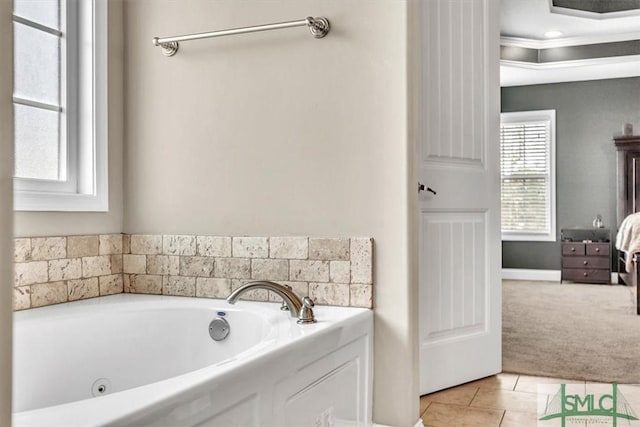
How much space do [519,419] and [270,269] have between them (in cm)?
117

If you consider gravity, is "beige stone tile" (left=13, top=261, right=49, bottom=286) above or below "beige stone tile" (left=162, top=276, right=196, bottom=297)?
above

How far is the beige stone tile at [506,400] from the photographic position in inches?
99.5

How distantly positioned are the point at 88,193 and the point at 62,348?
77cm

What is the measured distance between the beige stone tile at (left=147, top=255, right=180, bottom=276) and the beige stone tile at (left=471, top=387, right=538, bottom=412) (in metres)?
1.42

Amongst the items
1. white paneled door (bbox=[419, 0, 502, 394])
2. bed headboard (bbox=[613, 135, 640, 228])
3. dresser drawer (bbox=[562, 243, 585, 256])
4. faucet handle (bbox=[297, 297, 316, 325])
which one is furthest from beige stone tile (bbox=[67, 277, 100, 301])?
bed headboard (bbox=[613, 135, 640, 228])

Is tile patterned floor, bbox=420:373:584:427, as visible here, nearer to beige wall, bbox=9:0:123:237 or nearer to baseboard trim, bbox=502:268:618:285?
beige wall, bbox=9:0:123:237

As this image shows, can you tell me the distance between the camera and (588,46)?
6.22 meters

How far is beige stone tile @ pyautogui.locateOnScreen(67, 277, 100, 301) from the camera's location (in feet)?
7.86

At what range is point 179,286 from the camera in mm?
2559

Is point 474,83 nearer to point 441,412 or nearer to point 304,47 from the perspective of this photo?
point 304,47

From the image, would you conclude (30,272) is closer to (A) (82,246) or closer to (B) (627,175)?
(A) (82,246)

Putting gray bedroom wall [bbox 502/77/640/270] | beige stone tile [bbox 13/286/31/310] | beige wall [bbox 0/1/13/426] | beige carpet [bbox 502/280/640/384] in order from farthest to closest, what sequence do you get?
1. gray bedroom wall [bbox 502/77/640/270]
2. beige carpet [bbox 502/280/640/384]
3. beige stone tile [bbox 13/286/31/310]
4. beige wall [bbox 0/1/13/426]

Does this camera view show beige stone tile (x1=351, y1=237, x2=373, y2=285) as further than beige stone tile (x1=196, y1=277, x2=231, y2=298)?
No

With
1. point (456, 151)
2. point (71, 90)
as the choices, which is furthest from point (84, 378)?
point (456, 151)
